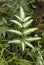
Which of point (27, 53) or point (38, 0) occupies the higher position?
point (38, 0)

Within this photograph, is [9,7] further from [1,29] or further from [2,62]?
[2,62]

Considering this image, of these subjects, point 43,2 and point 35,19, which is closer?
point 43,2

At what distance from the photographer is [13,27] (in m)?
1.76

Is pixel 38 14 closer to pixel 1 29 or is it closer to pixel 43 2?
pixel 43 2

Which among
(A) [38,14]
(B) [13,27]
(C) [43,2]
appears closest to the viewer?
(C) [43,2]

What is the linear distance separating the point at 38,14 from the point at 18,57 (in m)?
0.37

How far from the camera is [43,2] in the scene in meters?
1.52

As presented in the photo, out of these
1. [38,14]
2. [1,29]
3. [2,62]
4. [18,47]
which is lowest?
[2,62]

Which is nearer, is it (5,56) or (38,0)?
(38,0)

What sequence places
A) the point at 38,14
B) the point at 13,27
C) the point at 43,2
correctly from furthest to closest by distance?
the point at 13,27 → the point at 38,14 → the point at 43,2

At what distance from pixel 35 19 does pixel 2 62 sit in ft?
1.43

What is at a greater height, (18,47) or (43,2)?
(43,2)

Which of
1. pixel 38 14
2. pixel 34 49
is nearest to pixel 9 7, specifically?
pixel 38 14

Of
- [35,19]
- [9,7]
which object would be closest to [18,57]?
[35,19]
